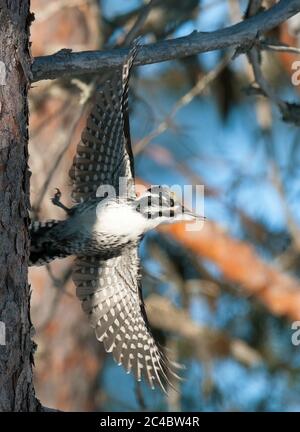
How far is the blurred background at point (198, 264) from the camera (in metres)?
5.86

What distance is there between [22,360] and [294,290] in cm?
423

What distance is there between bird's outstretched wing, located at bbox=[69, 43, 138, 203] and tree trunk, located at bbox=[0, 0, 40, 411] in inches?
31.3

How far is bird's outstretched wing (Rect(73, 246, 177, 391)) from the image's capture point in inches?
148

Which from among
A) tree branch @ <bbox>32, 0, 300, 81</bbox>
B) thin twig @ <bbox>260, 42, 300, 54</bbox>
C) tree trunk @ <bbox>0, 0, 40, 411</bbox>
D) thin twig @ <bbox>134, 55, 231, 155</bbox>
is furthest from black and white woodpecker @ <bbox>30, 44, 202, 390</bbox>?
thin twig @ <bbox>134, 55, 231, 155</bbox>

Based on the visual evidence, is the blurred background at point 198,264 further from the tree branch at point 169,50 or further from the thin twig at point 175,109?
the tree branch at point 169,50

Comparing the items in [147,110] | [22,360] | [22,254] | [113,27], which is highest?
[113,27]

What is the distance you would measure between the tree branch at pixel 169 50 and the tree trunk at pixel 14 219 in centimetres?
27

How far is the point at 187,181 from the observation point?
7.57 m

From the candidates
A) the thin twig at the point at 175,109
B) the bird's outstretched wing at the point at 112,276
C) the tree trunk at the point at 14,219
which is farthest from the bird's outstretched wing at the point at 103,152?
the thin twig at the point at 175,109

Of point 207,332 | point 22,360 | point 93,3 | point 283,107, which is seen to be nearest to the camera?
point 22,360

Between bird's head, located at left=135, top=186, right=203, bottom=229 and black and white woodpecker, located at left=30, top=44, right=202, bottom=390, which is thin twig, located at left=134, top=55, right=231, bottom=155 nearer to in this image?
black and white woodpecker, located at left=30, top=44, right=202, bottom=390

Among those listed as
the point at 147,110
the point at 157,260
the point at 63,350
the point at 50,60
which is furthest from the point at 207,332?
the point at 50,60

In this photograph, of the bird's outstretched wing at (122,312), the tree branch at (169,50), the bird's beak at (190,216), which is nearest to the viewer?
the tree branch at (169,50)

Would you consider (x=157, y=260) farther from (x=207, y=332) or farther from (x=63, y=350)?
(x=63, y=350)
